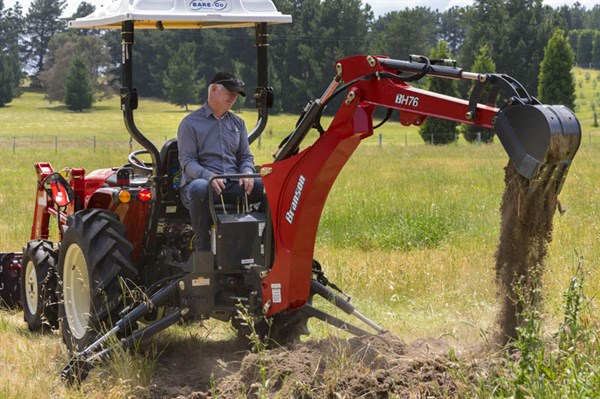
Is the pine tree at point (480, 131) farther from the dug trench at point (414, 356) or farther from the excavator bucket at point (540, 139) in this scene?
the excavator bucket at point (540, 139)

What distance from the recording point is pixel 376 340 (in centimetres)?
641

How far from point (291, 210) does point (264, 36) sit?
1984 millimetres

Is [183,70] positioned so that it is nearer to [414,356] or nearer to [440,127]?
[414,356]

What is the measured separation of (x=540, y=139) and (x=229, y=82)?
2.75m

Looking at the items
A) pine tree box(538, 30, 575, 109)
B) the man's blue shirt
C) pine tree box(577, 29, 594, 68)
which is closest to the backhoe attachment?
the man's blue shirt

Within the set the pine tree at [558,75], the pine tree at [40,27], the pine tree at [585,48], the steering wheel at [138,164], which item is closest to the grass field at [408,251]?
the steering wheel at [138,164]

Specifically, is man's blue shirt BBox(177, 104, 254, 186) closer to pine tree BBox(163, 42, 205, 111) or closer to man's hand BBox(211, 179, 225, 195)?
man's hand BBox(211, 179, 225, 195)

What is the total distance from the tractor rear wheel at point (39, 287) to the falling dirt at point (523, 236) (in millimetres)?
4147

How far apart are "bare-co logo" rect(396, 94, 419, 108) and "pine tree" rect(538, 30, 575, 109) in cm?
4962

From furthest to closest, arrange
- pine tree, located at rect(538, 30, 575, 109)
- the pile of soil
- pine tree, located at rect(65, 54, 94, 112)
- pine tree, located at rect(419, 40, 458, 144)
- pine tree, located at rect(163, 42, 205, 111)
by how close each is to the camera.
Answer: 1. pine tree, located at rect(65, 54, 94, 112)
2. pine tree, located at rect(538, 30, 575, 109)
3. pine tree, located at rect(419, 40, 458, 144)
4. pine tree, located at rect(163, 42, 205, 111)
5. the pile of soil

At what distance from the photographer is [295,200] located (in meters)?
6.41

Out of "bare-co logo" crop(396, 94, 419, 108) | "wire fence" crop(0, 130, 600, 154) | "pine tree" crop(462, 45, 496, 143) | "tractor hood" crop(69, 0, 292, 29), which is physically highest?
"tractor hood" crop(69, 0, 292, 29)

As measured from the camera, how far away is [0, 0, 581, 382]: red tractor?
18.0ft

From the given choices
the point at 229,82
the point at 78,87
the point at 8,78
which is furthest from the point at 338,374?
the point at 8,78
